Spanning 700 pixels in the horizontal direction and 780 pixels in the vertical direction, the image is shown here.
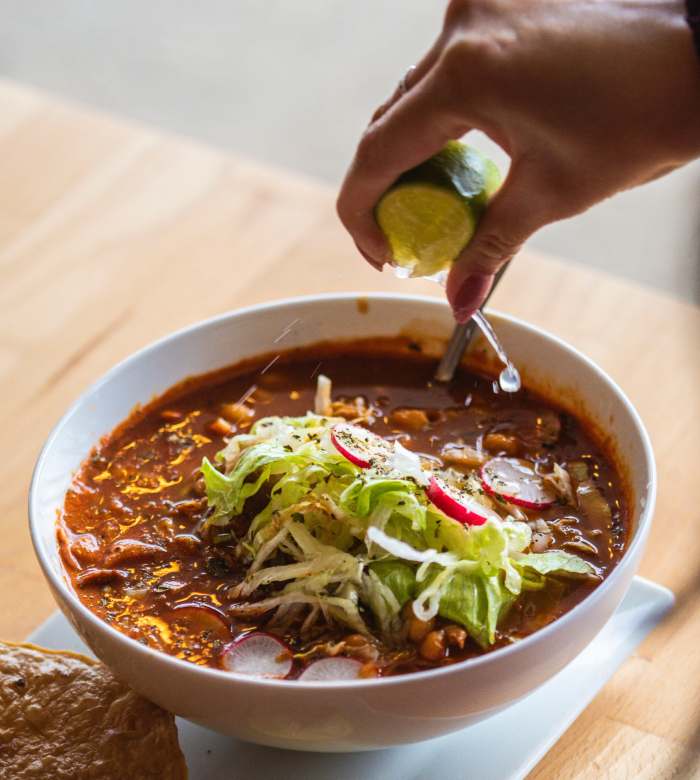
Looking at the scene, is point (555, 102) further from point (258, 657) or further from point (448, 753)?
point (448, 753)

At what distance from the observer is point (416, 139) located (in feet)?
4.76

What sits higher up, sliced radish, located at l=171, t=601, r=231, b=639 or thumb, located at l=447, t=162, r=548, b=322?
thumb, located at l=447, t=162, r=548, b=322

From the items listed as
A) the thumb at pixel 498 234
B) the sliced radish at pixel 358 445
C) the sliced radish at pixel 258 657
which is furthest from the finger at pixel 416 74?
the sliced radish at pixel 258 657

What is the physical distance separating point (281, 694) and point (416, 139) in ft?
2.31

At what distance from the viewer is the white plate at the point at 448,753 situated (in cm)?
163

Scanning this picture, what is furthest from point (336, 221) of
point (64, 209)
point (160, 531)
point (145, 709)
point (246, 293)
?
point (145, 709)

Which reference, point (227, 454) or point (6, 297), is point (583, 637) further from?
point (6, 297)

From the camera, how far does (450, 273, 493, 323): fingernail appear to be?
1.59 metres

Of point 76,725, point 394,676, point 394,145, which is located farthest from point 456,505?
point 76,725

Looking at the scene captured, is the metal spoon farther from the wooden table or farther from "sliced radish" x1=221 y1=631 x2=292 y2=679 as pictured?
"sliced radish" x1=221 y1=631 x2=292 y2=679

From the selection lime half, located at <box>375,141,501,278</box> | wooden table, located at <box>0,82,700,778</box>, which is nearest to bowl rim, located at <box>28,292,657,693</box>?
wooden table, located at <box>0,82,700,778</box>

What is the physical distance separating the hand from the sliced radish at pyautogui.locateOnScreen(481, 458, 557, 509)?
47cm

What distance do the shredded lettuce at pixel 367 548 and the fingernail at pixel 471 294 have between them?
24 centimetres

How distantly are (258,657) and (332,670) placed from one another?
0.11 meters
